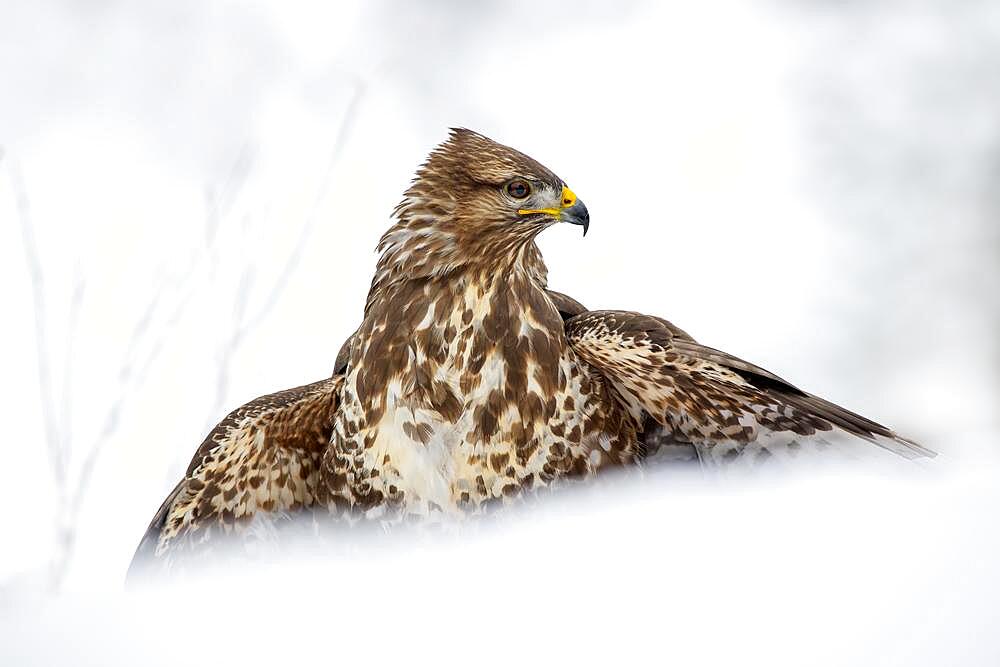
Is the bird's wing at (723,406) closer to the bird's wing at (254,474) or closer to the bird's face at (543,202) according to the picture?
the bird's face at (543,202)

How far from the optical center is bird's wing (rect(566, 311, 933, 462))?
2578 mm

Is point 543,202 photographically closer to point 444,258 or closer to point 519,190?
point 519,190

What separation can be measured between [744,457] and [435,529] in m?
0.82

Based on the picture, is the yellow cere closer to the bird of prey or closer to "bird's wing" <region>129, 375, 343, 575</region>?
the bird of prey

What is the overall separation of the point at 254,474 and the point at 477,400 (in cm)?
78

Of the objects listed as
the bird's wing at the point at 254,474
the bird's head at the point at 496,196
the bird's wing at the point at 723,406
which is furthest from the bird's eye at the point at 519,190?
the bird's wing at the point at 254,474

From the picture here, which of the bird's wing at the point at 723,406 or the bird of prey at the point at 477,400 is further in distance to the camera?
the bird's wing at the point at 723,406

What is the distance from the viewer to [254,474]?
2.85 metres

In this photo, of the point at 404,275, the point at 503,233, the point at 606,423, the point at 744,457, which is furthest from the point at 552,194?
the point at 744,457

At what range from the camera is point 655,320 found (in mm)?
3055

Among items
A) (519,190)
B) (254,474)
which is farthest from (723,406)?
(254,474)

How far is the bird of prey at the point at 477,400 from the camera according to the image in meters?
2.46

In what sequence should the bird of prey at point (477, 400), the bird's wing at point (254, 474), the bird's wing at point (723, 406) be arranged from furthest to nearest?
the bird's wing at point (254, 474) → the bird's wing at point (723, 406) → the bird of prey at point (477, 400)

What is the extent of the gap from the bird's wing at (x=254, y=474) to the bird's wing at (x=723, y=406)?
79cm
